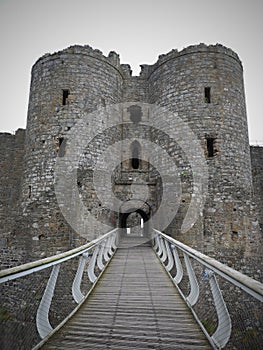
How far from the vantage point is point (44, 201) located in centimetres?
985

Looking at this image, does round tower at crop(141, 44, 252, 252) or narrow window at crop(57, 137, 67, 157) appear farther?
narrow window at crop(57, 137, 67, 157)

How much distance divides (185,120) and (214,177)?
249 centimetres

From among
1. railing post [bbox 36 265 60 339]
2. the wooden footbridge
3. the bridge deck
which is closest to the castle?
the bridge deck

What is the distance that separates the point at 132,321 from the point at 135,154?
379 inches

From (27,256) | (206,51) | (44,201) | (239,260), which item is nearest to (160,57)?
(206,51)

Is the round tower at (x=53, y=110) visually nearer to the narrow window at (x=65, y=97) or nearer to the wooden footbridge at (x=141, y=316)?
the narrow window at (x=65, y=97)

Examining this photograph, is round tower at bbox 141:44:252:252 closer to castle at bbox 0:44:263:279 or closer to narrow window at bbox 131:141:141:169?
castle at bbox 0:44:263:279

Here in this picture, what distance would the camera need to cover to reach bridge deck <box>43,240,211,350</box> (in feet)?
8.82

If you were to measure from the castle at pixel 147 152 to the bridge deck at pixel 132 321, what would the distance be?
489cm

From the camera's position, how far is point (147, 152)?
12.2 metres

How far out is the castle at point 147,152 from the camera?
958cm

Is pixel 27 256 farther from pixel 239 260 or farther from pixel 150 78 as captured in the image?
pixel 150 78

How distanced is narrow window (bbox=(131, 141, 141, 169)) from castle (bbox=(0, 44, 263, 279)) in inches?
1.9

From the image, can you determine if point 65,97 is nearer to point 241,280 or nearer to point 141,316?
point 141,316
